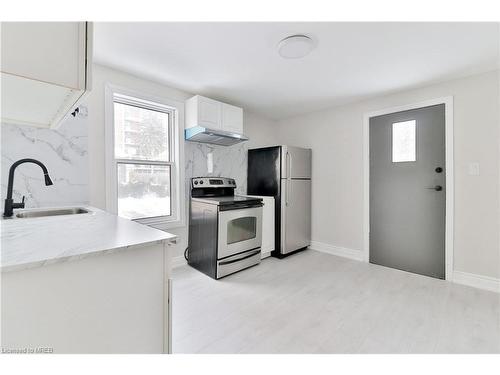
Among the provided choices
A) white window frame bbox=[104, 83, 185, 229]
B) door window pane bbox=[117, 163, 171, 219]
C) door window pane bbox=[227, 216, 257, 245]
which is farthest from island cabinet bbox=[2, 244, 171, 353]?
door window pane bbox=[117, 163, 171, 219]

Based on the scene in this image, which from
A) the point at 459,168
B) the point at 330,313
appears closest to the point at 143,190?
the point at 330,313

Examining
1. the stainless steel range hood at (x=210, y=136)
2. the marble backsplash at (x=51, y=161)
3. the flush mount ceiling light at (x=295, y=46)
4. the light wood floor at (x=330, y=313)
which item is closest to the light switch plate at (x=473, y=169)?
the light wood floor at (x=330, y=313)

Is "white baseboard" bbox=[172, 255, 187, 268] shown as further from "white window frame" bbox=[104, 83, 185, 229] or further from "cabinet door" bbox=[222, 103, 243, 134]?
"cabinet door" bbox=[222, 103, 243, 134]

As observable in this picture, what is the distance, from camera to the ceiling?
172cm

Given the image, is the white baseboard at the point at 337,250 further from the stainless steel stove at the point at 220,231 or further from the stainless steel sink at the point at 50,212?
the stainless steel sink at the point at 50,212

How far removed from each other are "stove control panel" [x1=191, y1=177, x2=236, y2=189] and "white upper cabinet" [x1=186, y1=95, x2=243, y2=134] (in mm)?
659

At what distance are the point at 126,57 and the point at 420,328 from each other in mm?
3280

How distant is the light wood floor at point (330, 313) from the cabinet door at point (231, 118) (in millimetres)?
1826

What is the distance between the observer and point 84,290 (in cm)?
77

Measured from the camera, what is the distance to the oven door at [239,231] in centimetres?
257

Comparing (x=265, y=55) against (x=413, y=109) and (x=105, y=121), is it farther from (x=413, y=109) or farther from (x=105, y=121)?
(x=413, y=109)

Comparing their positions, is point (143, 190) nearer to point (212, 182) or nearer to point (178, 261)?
point (212, 182)
